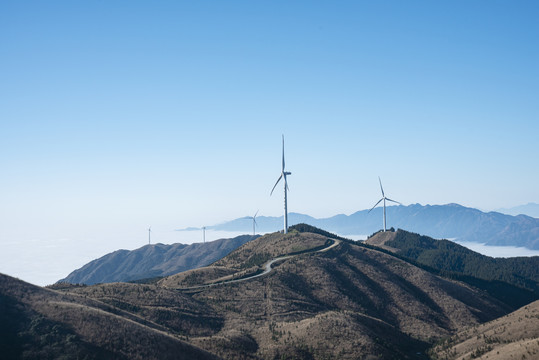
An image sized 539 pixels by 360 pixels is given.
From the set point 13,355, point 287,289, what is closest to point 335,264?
point 287,289

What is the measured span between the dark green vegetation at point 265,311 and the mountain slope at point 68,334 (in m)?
0.16

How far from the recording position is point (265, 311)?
108m

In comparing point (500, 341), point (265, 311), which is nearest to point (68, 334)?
point (265, 311)

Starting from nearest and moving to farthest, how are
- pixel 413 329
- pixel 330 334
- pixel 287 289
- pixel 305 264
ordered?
pixel 330 334, pixel 413 329, pixel 287 289, pixel 305 264

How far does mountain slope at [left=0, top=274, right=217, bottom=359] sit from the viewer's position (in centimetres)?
6059

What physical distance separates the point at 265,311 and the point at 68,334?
176ft

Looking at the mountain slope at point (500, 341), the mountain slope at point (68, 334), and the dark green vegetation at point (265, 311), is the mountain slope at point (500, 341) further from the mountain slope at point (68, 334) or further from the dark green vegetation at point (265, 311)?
the mountain slope at point (68, 334)

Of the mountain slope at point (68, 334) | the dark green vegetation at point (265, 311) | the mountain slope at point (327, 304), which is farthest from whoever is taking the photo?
the mountain slope at point (327, 304)

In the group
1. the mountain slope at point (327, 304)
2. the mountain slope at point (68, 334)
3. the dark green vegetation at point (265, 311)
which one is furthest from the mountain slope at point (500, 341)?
the mountain slope at point (68, 334)

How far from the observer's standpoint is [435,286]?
14725 cm

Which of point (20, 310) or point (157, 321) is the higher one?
point (20, 310)

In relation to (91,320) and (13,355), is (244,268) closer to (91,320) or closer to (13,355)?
(91,320)

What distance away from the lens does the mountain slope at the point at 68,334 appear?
6059 cm

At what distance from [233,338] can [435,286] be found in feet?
297
